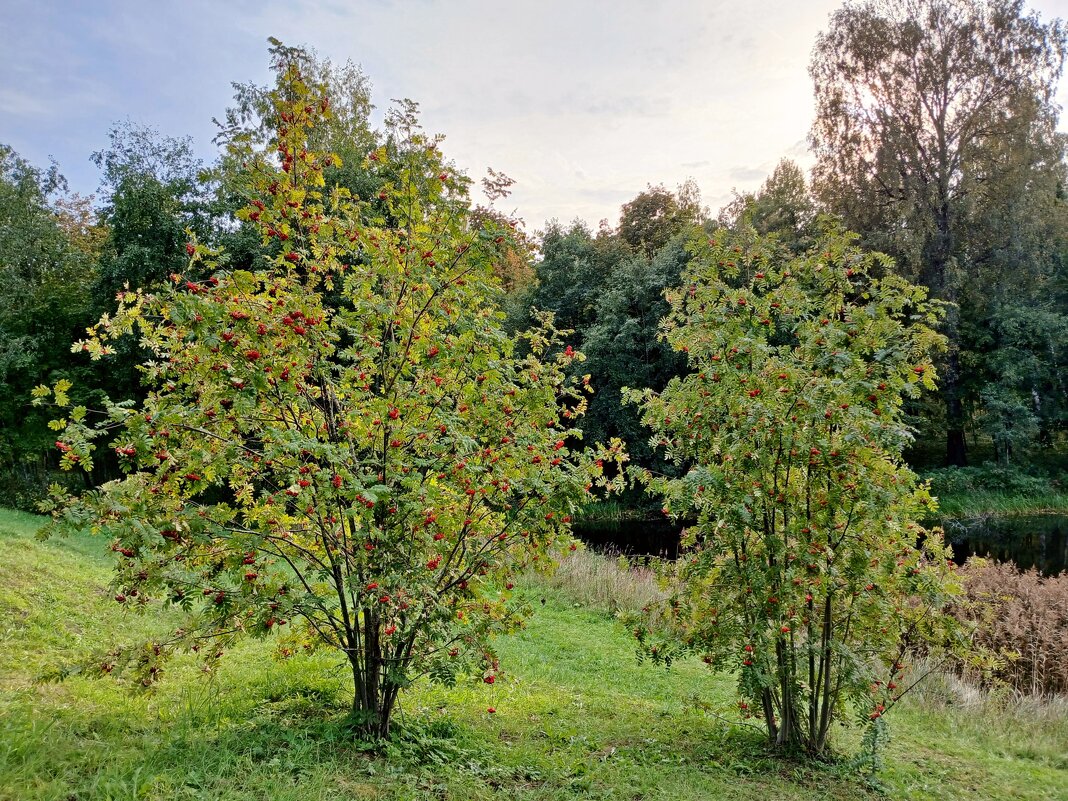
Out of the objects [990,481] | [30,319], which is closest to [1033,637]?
[990,481]

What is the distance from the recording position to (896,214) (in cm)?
2350

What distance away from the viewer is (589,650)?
8445mm

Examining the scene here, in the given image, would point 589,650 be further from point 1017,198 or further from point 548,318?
point 1017,198

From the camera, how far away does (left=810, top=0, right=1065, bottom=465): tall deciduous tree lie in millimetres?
22406

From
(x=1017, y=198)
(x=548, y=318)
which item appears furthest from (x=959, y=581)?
(x=1017, y=198)

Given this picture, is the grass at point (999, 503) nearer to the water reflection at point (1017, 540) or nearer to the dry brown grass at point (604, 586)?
the water reflection at point (1017, 540)

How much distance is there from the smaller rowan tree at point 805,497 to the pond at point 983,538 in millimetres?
10516

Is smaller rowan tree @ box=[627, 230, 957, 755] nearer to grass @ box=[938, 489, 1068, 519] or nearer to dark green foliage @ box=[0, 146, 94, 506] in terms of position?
dark green foliage @ box=[0, 146, 94, 506]

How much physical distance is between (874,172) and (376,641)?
2602cm

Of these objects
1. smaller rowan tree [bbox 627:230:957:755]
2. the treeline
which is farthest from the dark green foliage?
smaller rowan tree [bbox 627:230:957:755]

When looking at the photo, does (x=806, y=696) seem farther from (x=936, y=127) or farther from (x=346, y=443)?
(x=936, y=127)

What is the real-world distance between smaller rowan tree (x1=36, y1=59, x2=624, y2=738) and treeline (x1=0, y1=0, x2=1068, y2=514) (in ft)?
53.8

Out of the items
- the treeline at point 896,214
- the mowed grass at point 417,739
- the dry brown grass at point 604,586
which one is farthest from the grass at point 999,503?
the mowed grass at point 417,739

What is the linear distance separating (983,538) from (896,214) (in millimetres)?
12008
